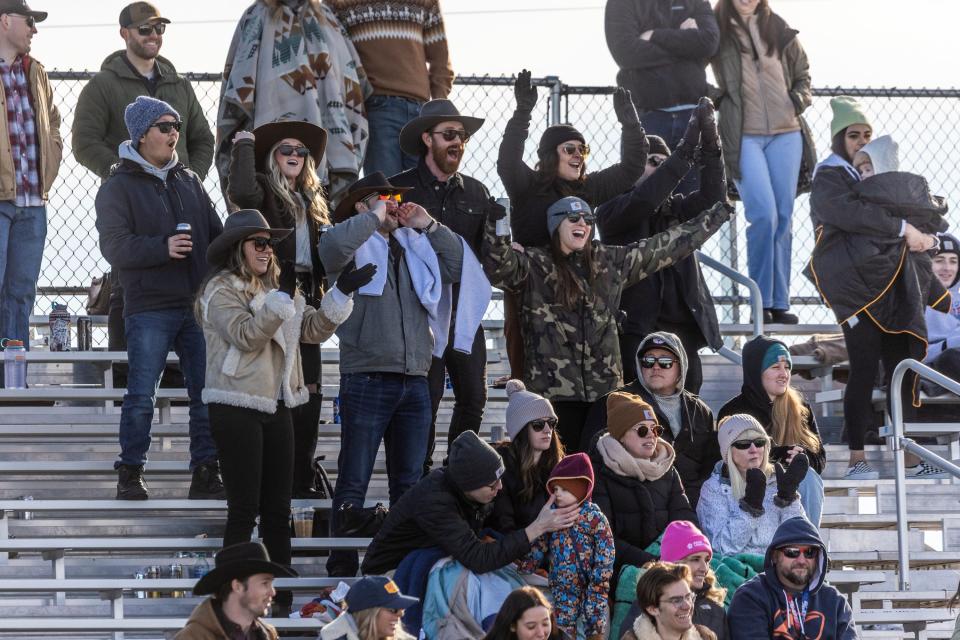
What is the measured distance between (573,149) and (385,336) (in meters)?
1.51

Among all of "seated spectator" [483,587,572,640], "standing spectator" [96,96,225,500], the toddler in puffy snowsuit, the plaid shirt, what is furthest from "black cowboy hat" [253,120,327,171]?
"seated spectator" [483,587,572,640]

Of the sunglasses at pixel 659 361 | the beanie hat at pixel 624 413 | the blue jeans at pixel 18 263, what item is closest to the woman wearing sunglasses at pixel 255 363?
the beanie hat at pixel 624 413

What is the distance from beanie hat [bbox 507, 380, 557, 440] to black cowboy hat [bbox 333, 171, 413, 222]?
1240mm

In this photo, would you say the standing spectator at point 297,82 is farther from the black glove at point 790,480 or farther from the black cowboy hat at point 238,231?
the black glove at point 790,480

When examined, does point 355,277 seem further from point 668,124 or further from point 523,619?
point 668,124

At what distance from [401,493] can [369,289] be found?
37.0 inches

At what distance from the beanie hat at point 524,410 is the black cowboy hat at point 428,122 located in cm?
166

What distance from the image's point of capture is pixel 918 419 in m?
11.7

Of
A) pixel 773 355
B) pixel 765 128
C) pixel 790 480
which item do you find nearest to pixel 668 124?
pixel 765 128

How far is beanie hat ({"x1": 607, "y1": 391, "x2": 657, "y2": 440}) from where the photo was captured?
28.9ft

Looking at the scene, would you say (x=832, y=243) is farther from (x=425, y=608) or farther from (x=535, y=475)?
(x=425, y=608)

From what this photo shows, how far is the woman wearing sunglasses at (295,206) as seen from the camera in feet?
31.2

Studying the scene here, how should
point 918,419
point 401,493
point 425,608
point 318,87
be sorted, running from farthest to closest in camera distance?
point 918,419, point 318,87, point 401,493, point 425,608

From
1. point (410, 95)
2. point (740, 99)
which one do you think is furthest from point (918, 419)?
point (410, 95)
